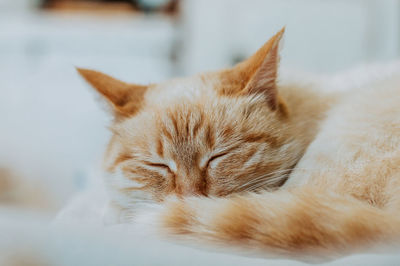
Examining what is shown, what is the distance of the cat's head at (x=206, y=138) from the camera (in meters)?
0.82

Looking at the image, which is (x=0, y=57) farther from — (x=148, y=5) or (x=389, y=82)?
(x=389, y=82)

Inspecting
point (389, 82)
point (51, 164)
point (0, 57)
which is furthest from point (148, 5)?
point (389, 82)

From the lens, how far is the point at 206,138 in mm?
834

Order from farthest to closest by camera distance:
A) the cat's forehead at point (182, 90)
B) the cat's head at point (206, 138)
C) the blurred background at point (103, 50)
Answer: the blurred background at point (103, 50) < the cat's forehead at point (182, 90) < the cat's head at point (206, 138)

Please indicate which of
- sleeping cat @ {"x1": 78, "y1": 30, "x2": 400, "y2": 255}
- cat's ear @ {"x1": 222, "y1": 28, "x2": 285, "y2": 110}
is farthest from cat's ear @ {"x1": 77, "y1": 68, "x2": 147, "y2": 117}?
cat's ear @ {"x1": 222, "y1": 28, "x2": 285, "y2": 110}

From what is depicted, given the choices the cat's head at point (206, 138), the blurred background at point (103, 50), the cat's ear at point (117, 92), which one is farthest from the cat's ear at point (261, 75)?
the cat's ear at point (117, 92)

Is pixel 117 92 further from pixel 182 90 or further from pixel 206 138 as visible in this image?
pixel 206 138

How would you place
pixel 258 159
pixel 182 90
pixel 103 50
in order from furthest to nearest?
pixel 103 50 → pixel 182 90 → pixel 258 159

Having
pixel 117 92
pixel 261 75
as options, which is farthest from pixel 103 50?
pixel 261 75

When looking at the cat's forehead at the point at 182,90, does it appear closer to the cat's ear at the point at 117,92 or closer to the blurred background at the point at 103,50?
the cat's ear at the point at 117,92

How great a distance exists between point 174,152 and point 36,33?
3995 mm

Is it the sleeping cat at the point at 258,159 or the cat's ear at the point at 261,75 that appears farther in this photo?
the cat's ear at the point at 261,75

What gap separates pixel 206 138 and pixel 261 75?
0.20 metres

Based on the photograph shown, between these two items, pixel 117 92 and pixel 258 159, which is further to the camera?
pixel 117 92
